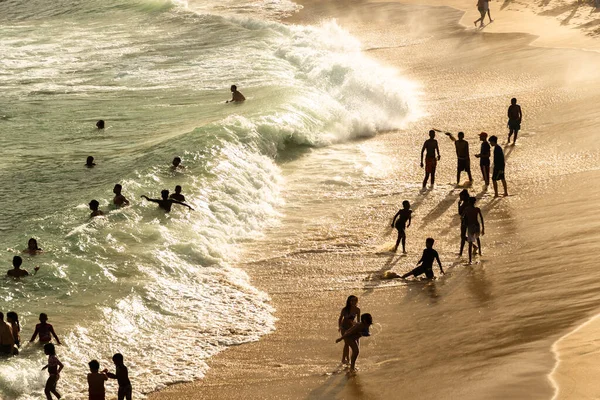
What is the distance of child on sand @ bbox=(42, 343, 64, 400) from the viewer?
1338 cm

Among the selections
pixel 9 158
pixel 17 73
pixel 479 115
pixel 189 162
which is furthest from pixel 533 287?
pixel 17 73

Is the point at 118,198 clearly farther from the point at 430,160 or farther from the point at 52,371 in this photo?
the point at 52,371

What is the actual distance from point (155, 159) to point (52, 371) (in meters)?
10.8

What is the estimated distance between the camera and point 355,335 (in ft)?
44.9

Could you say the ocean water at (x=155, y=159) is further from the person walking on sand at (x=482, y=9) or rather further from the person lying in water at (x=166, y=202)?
the person walking on sand at (x=482, y=9)

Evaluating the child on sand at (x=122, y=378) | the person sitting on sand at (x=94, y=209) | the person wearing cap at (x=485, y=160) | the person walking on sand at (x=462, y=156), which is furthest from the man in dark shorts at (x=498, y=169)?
the child on sand at (x=122, y=378)

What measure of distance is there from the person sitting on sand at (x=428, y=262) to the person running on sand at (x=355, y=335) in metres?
3.13

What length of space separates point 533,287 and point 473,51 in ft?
68.3

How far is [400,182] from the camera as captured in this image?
72.9 ft

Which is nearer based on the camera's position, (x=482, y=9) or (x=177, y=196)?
(x=177, y=196)

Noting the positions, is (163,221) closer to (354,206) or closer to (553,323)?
(354,206)

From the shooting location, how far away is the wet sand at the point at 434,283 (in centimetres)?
1338

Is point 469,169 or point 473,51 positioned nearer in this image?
point 469,169

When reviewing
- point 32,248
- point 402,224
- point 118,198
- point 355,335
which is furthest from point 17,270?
point 402,224
